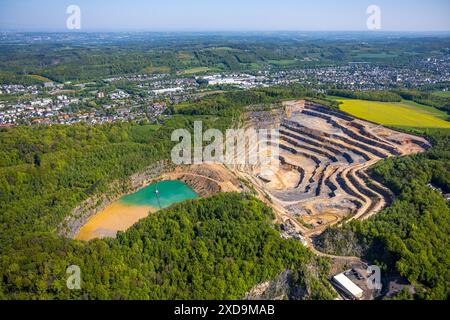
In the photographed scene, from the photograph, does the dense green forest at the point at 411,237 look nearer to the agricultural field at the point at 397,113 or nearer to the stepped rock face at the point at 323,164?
the stepped rock face at the point at 323,164

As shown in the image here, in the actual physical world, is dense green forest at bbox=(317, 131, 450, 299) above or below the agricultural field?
below

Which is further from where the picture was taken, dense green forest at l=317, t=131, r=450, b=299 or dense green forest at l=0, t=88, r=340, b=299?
dense green forest at l=317, t=131, r=450, b=299

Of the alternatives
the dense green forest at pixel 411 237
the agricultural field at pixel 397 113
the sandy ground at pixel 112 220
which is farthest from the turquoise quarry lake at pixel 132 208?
the agricultural field at pixel 397 113

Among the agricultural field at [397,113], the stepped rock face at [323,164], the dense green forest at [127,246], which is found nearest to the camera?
the dense green forest at [127,246]

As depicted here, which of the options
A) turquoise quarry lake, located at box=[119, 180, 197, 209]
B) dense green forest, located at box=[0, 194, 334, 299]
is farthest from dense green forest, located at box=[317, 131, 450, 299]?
turquoise quarry lake, located at box=[119, 180, 197, 209]

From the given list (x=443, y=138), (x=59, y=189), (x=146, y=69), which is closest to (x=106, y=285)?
(x=59, y=189)

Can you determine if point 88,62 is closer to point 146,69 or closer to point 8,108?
point 146,69

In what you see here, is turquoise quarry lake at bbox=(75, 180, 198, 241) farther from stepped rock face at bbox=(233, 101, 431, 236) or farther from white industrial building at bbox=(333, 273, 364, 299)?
white industrial building at bbox=(333, 273, 364, 299)
